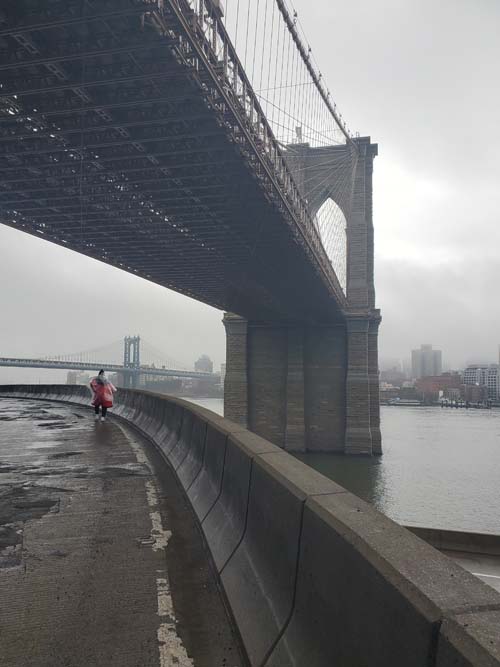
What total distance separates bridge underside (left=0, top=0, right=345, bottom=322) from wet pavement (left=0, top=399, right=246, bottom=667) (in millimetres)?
10963

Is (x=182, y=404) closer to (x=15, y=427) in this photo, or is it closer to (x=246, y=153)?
(x=15, y=427)

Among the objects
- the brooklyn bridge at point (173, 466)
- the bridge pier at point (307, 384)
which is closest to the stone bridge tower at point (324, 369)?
the bridge pier at point (307, 384)

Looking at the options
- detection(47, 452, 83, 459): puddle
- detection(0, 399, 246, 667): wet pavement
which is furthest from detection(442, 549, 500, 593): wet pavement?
detection(47, 452, 83, 459): puddle

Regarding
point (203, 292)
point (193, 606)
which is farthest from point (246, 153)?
point (203, 292)

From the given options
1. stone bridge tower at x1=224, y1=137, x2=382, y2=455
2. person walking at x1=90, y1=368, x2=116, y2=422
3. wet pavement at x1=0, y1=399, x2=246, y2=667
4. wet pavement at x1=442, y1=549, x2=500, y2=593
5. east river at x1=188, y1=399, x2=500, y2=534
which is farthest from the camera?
stone bridge tower at x1=224, y1=137, x2=382, y2=455

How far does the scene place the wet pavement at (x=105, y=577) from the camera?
10.0 ft

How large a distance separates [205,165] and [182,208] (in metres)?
6.34

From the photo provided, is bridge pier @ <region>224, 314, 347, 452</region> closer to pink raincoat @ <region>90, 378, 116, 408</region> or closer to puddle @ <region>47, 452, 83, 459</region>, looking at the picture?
pink raincoat @ <region>90, 378, 116, 408</region>

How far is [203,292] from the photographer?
50.6 metres

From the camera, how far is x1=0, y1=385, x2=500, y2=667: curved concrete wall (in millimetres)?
1718

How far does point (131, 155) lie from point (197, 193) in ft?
15.8

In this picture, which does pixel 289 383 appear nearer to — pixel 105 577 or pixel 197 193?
pixel 197 193

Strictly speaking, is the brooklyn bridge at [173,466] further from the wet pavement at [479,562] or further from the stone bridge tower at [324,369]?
the stone bridge tower at [324,369]

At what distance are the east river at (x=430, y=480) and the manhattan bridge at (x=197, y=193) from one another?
484 centimetres
